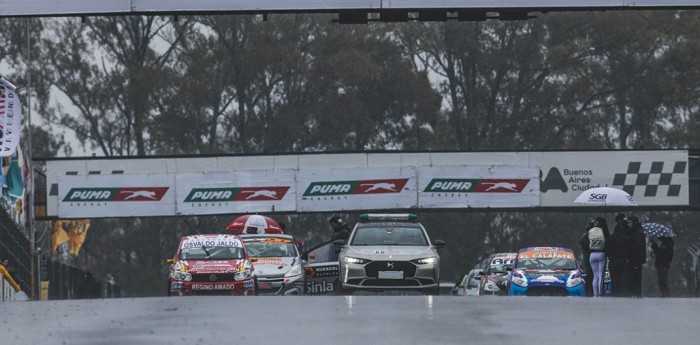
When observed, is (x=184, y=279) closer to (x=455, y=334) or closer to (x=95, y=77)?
(x=455, y=334)

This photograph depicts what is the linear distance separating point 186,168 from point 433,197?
7.10 meters

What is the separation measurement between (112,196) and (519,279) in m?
19.7

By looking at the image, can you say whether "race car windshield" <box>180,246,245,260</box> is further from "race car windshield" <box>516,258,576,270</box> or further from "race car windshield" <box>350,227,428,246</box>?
"race car windshield" <box>516,258,576,270</box>

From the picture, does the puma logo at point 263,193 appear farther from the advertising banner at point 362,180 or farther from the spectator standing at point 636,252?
the spectator standing at point 636,252

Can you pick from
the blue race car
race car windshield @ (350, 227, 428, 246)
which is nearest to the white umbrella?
the blue race car

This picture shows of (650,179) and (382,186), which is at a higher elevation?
(650,179)

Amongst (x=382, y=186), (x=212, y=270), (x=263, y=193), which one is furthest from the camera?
(x=263, y=193)

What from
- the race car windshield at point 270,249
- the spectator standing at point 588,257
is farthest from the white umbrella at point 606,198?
the race car windshield at point 270,249

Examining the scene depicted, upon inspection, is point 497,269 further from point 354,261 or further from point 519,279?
point 354,261

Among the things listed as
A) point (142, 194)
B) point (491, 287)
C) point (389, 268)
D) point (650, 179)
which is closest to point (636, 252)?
point (389, 268)

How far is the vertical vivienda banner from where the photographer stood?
28.9 meters

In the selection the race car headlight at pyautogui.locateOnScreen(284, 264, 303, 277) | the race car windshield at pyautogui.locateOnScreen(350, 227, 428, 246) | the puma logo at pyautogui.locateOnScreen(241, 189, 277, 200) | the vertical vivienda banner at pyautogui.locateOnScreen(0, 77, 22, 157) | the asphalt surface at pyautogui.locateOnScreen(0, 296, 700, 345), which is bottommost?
the race car headlight at pyautogui.locateOnScreen(284, 264, 303, 277)

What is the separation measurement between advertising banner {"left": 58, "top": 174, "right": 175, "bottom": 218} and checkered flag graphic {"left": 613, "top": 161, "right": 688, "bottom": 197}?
12990mm

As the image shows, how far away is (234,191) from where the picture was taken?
146 feet
